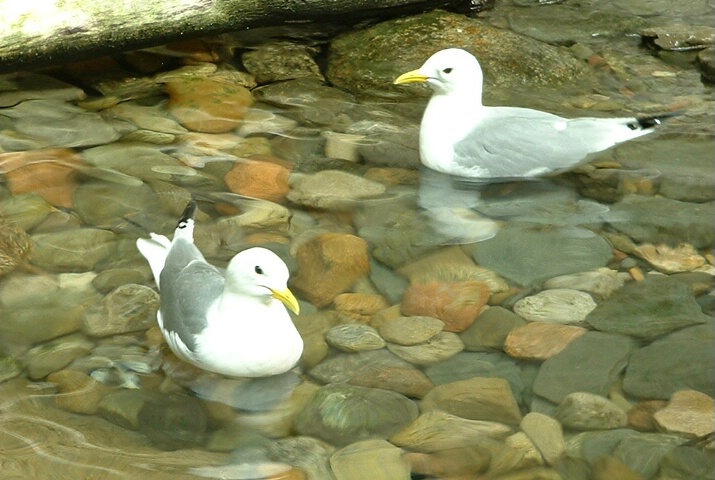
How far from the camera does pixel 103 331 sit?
3.75m

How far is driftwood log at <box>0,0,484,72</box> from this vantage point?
5.21 m

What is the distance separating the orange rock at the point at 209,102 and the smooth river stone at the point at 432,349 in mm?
1966

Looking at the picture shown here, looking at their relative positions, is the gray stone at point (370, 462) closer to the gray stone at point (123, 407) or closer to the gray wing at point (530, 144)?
the gray stone at point (123, 407)

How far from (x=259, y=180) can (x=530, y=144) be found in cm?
128

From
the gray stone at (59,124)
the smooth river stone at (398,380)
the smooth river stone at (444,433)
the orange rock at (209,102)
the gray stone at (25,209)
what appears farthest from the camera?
the orange rock at (209,102)

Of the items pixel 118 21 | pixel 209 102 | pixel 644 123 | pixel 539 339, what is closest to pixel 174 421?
pixel 539 339

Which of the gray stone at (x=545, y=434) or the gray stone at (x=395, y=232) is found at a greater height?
the gray stone at (x=395, y=232)

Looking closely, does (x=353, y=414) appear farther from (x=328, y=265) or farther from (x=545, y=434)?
(x=328, y=265)

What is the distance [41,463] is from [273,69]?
10.6 ft

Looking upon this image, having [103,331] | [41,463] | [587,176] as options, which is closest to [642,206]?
[587,176]

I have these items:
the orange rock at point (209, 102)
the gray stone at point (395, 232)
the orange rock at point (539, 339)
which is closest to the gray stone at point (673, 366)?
the orange rock at point (539, 339)

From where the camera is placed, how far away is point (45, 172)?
469 centimetres

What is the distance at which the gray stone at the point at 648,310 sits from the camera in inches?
146

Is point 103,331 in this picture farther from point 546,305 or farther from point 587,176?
point 587,176
